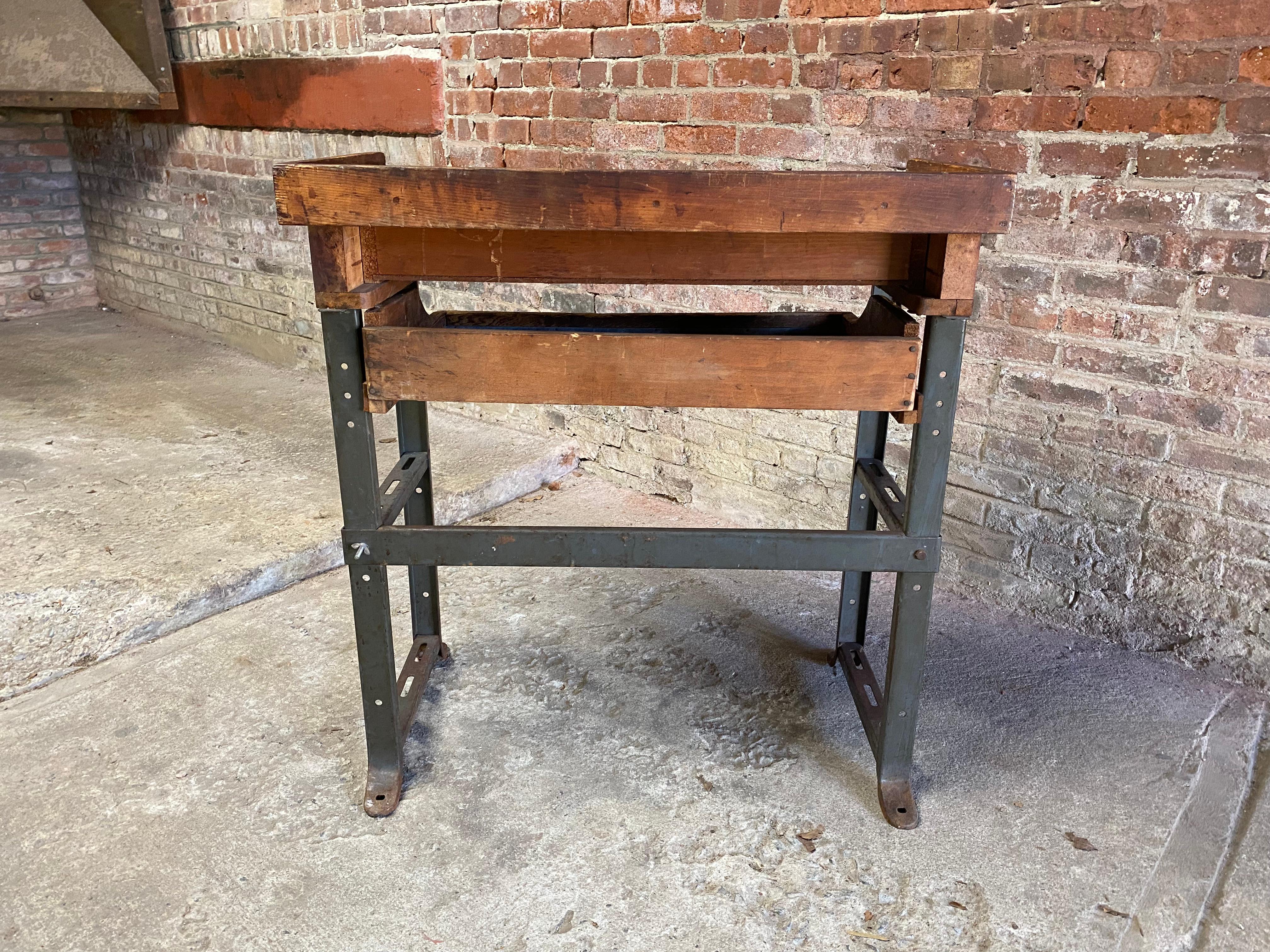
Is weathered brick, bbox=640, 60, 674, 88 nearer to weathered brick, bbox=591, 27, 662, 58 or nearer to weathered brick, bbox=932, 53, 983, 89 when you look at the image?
weathered brick, bbox=591, 27, 662, 58

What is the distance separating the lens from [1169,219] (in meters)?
2.06

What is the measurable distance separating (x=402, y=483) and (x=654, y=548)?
2.00 ft

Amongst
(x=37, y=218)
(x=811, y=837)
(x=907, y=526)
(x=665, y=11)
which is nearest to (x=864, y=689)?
(x=811, y=837)

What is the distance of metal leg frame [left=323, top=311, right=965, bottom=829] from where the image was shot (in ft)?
5.34

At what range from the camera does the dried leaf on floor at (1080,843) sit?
172 centimetres

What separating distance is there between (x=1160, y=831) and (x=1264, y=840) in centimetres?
18

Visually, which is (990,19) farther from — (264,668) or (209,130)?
(209,130)

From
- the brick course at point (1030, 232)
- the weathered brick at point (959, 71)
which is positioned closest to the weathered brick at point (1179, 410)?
the brick course at point (1030, 232)

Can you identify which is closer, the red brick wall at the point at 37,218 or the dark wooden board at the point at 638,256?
the dark wooden board at the point at 638,256

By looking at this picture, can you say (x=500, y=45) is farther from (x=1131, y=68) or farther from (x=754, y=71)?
(x=1131, y=68)

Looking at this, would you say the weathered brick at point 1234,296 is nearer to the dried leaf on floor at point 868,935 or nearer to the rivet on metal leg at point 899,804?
the rivet on metal leg at point 899,804

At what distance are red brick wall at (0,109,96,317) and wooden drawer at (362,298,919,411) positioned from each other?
494cm

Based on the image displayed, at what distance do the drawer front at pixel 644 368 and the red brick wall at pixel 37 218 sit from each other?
498cm

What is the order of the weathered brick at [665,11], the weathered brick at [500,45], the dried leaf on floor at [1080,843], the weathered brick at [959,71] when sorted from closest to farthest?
the dried leaf on floor at [1080,843], the weathered brick at [959,71], the weathered brick at [665,11], the weathered brick at [500,45]
